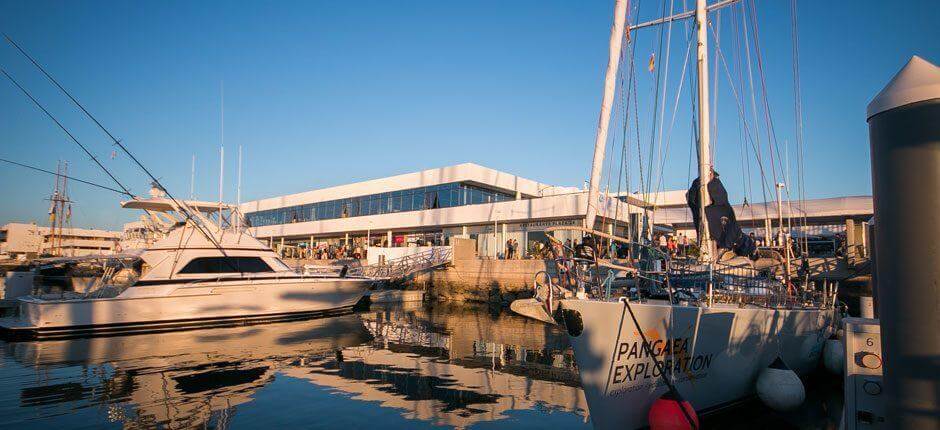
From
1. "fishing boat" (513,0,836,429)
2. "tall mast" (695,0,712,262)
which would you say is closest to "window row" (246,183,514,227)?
"tall mast" (695,0,712,262)

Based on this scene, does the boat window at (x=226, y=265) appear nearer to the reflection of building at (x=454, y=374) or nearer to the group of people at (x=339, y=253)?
the reflection of building at (x=454, y=374)

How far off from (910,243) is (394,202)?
4227 cm

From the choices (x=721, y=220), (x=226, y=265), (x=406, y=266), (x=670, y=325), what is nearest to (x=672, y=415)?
(x=670, y=325)

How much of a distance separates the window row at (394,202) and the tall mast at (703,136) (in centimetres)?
2641

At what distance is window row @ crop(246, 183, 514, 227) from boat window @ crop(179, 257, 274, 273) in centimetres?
2093

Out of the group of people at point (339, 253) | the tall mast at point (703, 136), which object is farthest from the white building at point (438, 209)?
the tall mast at point (703, 136)

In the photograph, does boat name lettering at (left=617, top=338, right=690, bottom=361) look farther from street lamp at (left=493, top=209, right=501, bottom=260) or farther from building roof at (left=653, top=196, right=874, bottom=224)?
street lamp at (left=493, top=209, right=501, bottom=260)

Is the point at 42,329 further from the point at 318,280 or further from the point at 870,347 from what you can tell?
the point at 870,347

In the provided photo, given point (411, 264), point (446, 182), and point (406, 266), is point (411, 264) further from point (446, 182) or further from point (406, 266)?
point (446, 182)

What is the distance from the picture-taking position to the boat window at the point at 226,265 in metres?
18.0

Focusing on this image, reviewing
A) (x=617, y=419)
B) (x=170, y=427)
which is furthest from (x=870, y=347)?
(x=170, y=427)

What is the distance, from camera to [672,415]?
6.69m

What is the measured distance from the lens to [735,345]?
816cm

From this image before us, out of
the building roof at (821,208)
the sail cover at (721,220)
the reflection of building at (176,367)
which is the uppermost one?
the building roof at (821,208)
